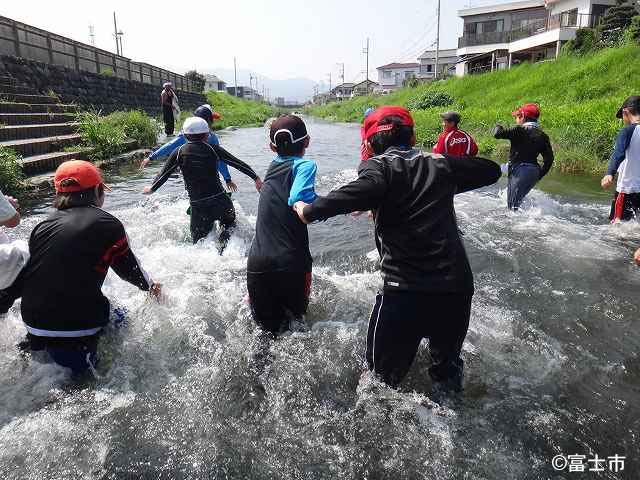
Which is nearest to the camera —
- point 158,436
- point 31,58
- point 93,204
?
point 158,436

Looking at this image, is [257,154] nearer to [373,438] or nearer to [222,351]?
[222,351]

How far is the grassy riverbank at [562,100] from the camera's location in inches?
490

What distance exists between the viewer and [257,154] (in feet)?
62.3

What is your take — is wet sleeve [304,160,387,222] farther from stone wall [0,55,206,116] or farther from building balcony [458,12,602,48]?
building balcony [458,12,602,48]

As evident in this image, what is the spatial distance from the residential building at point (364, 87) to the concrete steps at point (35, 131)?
3222 inches

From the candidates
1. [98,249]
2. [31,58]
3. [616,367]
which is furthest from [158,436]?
[31,58]

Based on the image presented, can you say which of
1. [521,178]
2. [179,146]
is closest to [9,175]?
[179,146]

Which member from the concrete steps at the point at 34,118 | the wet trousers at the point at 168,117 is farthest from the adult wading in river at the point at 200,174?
the wet trousers at the point at 168,117

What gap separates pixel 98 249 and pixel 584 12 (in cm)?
4178

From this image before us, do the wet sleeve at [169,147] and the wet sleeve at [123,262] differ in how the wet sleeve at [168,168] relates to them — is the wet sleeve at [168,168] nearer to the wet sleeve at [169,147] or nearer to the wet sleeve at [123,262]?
the wet sleeve at [169,147]

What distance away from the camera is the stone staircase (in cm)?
1106

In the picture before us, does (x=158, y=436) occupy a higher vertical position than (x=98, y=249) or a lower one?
lower

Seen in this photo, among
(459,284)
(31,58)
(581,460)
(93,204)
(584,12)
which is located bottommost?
(581,460)

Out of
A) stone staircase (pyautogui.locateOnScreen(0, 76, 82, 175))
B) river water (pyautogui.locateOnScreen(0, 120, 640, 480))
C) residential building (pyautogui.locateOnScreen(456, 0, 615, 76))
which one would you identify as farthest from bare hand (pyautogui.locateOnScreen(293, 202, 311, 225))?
residential building (pyautogui.locateOnScreen(456, 0, 615, 76))
